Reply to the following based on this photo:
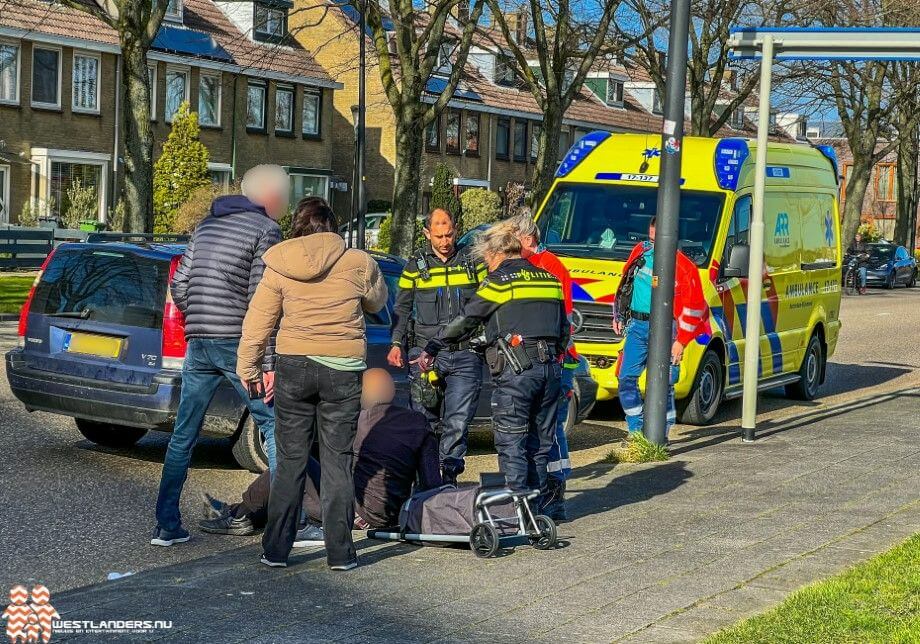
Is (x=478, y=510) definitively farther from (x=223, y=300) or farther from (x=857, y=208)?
(x=857, y=208)

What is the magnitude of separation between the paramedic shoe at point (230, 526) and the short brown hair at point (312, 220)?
6.03 feet

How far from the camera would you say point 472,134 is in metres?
57.8

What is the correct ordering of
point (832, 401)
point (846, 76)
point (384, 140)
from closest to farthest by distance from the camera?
point (832, 401) → point (846, 76) → point (384, 140)

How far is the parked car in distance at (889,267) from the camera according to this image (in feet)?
149

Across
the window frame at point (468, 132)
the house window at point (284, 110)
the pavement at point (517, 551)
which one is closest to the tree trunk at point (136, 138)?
the pavement at point (517, 551)

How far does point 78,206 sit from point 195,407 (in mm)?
32707

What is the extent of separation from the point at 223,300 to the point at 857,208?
1724 inches

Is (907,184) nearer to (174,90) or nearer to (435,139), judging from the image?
(435,139)

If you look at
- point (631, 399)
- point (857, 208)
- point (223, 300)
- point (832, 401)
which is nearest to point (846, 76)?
point (857, 208)

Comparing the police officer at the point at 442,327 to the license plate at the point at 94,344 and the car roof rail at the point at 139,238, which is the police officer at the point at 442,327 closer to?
the license plate at the point at 94,344

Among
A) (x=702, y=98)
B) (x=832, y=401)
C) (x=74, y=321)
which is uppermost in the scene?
(x=702, y=98)

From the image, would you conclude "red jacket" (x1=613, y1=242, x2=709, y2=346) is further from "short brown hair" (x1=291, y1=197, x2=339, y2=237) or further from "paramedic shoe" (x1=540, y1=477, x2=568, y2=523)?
"short brown hair" (x1=291, y1=197, x2=339, y2=237)

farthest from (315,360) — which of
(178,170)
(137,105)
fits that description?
(178,170)

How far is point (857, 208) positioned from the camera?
4806cm
